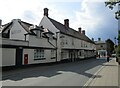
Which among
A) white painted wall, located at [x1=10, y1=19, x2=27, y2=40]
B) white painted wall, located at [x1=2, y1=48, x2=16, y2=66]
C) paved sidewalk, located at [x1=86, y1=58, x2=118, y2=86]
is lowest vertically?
paved sidewalk, located at [x1=86, y1=58, x2=118, y2=86]

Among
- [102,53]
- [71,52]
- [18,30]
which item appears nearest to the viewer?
[18,30]

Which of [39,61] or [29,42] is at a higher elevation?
[29,42]

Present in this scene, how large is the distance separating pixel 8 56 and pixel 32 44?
18.9 feet

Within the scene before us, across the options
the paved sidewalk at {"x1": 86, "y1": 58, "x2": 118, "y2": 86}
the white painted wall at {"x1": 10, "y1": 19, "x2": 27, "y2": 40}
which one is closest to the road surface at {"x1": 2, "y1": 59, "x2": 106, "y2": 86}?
the paved sidewalk at {"x1": 86, "y1": 58, "x2": 118, "y2": 86}

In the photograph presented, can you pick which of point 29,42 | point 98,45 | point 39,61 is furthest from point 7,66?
point 98,45

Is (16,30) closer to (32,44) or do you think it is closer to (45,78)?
(32,44)

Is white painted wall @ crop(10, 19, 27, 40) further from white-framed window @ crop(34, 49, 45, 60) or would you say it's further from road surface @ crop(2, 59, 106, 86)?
road surface @ crop(2, 59, 106, 86)

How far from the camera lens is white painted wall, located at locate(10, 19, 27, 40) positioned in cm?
2656

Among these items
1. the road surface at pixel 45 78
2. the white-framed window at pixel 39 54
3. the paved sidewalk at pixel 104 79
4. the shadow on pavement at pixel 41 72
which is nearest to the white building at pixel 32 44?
the white-framed window at pixel 39 54

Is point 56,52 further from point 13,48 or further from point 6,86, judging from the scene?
point 6,86

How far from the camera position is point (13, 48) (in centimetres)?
2166

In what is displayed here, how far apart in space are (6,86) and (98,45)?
338 ft

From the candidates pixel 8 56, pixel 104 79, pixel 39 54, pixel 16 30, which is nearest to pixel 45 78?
pixel 104 79

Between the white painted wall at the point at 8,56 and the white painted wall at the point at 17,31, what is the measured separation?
518 centimetres
